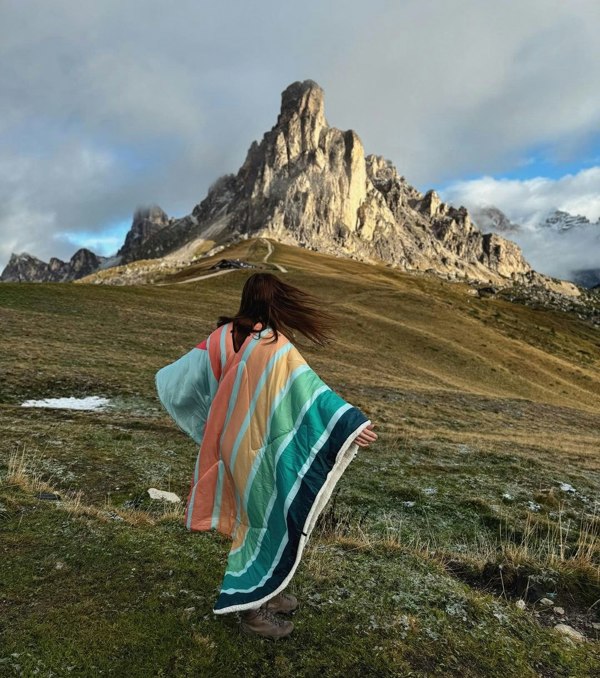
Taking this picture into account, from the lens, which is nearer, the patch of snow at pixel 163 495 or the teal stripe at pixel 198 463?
the teal stripe at pixel 198 463

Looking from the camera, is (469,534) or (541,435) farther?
(541,435)

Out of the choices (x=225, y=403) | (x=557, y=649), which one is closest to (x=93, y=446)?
(x=225, y=403)

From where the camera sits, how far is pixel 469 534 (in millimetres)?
9023

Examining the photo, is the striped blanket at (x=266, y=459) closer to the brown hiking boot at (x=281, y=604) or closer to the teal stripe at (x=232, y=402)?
the teal stripe at (x=232, y=402)

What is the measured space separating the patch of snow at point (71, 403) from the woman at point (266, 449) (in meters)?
13.3

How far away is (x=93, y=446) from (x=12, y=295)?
3505 centimetres

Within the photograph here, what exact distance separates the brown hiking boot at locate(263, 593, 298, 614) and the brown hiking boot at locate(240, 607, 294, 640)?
0.70 ft

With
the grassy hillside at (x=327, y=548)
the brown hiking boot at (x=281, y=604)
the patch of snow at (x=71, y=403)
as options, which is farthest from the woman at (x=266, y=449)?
the patch of snow at (x=71, y=403)

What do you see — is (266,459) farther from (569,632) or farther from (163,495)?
(163,495)

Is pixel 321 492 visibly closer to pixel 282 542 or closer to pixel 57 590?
pixel 282 542

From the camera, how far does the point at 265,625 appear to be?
441 cm

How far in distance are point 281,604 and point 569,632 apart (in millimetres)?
3395

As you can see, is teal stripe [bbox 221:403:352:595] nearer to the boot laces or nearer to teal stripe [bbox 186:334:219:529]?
the boot laces

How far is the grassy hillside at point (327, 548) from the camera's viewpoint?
4.25m
